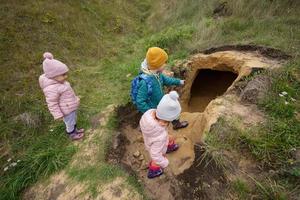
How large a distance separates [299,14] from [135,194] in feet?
17.1

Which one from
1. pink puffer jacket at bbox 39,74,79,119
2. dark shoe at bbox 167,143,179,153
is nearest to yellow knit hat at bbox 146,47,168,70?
dark shoe at bbox 167,143,179,153

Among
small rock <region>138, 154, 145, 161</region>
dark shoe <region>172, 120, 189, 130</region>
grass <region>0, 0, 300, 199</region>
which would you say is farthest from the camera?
dark shoe <region>172, 120, 189, 130</region>

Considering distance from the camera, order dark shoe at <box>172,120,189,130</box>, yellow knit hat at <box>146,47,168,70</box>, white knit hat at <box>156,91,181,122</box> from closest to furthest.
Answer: white knit hat at <box>156,91,181,122</box> < yellow knit hat at <box>146,47,168,70</box> < dark shoe at <box>172,120,189,130</box>

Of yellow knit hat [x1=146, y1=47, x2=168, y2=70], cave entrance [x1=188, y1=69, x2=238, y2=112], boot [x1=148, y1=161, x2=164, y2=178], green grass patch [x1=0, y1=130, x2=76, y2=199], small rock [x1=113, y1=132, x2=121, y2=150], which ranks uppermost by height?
yellow knit hat [x1=146, y1=47, x2=168, y2=70]

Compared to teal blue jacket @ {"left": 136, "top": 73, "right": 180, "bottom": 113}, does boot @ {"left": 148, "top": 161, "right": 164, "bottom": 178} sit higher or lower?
lower

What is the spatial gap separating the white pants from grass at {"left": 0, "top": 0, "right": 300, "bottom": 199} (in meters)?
0.20

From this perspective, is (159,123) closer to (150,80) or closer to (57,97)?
(150,80)

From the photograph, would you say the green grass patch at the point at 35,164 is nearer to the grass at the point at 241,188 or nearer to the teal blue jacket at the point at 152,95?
the teal blue jacket at the point at 152,95

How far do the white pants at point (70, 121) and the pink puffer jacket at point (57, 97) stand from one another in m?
0.13

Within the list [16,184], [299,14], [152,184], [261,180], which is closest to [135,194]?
[152,184]

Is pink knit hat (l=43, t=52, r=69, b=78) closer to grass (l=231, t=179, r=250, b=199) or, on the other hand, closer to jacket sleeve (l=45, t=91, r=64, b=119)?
jacket sleeve (l=45, t=91, r=64, b=119)

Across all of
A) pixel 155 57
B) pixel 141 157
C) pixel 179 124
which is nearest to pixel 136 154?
pixel 141 157

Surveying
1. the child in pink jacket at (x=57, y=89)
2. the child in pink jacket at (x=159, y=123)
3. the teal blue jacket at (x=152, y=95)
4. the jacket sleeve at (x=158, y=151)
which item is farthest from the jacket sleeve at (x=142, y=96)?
the child in pink jacket at (x=57, y=89)

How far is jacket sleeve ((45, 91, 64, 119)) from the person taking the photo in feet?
11.5
